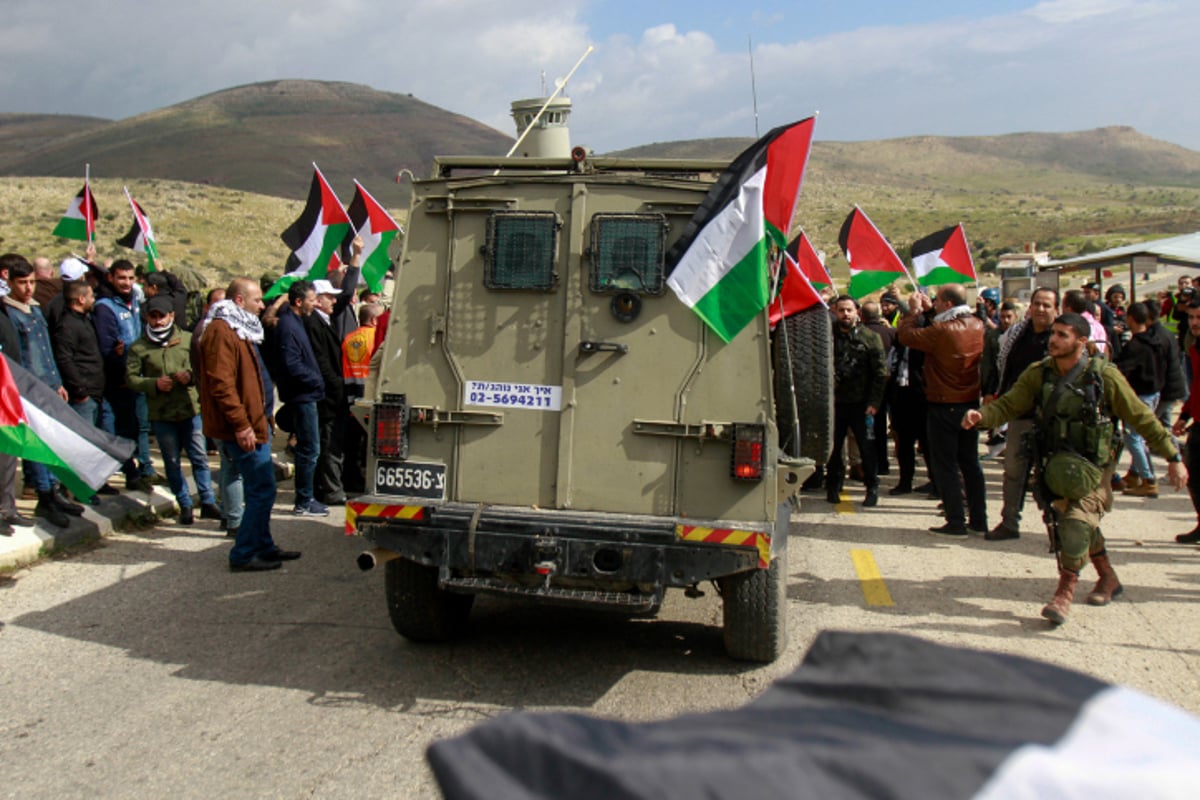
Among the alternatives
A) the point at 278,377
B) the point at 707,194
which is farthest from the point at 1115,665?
the point at 278,377

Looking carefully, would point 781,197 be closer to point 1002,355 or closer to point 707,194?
point 707,194

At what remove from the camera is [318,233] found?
40.5 ft

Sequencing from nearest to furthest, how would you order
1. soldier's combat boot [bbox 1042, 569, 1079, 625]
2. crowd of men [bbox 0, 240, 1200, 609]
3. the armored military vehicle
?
1. the armored military vehicle
2. soldier's combat boot [bbox 1042, 569, 1079, 625]
3. crowd of men [bbox 0, 240, 1200, 609]

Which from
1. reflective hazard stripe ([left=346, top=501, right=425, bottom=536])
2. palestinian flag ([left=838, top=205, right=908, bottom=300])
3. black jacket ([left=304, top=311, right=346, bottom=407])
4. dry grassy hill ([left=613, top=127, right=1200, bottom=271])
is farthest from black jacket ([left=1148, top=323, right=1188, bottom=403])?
dry grassy hill ([left=613, top=127, right=1200, bottom=271])

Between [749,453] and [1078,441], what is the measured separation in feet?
A: 8.02

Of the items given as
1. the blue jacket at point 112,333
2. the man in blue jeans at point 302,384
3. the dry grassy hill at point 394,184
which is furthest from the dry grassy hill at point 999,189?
the blue jacket at point 112,333

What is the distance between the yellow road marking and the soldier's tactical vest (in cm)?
139

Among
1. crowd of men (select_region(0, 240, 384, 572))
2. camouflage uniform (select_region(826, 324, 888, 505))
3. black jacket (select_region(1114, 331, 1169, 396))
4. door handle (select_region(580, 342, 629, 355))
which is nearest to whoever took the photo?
door handle (select_region(580, 342, 629, 355))

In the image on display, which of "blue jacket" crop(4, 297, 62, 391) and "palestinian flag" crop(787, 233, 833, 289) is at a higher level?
"palestinian flag" crop(787, 233, 833, 289)

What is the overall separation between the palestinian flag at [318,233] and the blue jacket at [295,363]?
2.65 meters

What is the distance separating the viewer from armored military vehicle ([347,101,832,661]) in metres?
5.75

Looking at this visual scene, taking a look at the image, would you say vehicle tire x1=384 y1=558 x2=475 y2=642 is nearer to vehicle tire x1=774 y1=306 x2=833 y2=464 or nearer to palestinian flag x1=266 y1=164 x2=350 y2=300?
vehicle tire x1=774 y1=306 x2=833 y2=464

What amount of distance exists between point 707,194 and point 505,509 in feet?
6.77

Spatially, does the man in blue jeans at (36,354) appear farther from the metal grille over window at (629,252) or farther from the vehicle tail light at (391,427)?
the metal grille over window at (629,252)
